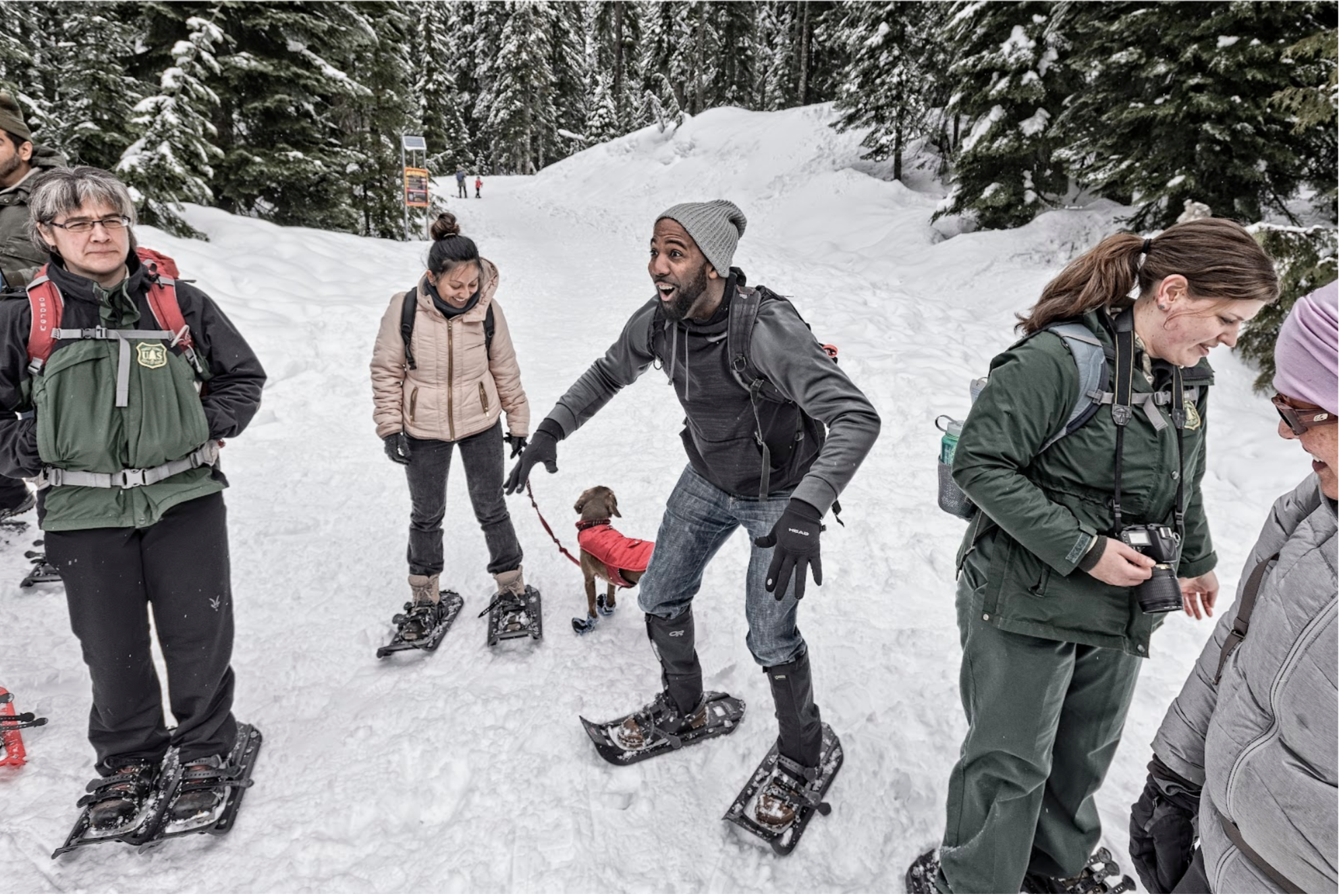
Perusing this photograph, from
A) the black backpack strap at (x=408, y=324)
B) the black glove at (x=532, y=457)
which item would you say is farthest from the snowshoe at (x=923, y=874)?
the black backpack strap at (x=408, y=324)

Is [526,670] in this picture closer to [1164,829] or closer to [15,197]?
[1164,829]

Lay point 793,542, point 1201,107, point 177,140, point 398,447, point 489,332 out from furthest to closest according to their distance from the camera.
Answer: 1. point 177,140
2. point 1201,107
3. point 489,332
4. point 398,447
5. point 793,542

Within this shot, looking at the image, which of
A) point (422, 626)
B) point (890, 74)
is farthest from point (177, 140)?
point (890, 74)

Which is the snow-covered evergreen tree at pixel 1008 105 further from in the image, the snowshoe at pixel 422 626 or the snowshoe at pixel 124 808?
the snowshoe at pixel 124 808

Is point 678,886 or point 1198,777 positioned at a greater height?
point 1198,777

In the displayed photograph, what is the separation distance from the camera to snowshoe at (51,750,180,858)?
291 centimetres

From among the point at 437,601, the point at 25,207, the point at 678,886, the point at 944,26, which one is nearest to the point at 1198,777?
the point at 678,886

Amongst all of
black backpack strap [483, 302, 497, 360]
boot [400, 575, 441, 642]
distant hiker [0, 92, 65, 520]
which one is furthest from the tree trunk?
boot [400, 575, 441, 642]

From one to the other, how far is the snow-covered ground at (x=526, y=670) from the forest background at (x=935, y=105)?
302cm

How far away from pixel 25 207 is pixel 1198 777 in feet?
18.9

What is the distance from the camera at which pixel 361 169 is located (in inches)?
627

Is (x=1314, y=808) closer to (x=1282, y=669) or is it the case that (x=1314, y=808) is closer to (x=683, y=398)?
(x=1282, y=669)

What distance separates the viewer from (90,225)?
2.71 metres

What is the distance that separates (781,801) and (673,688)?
76 cm
